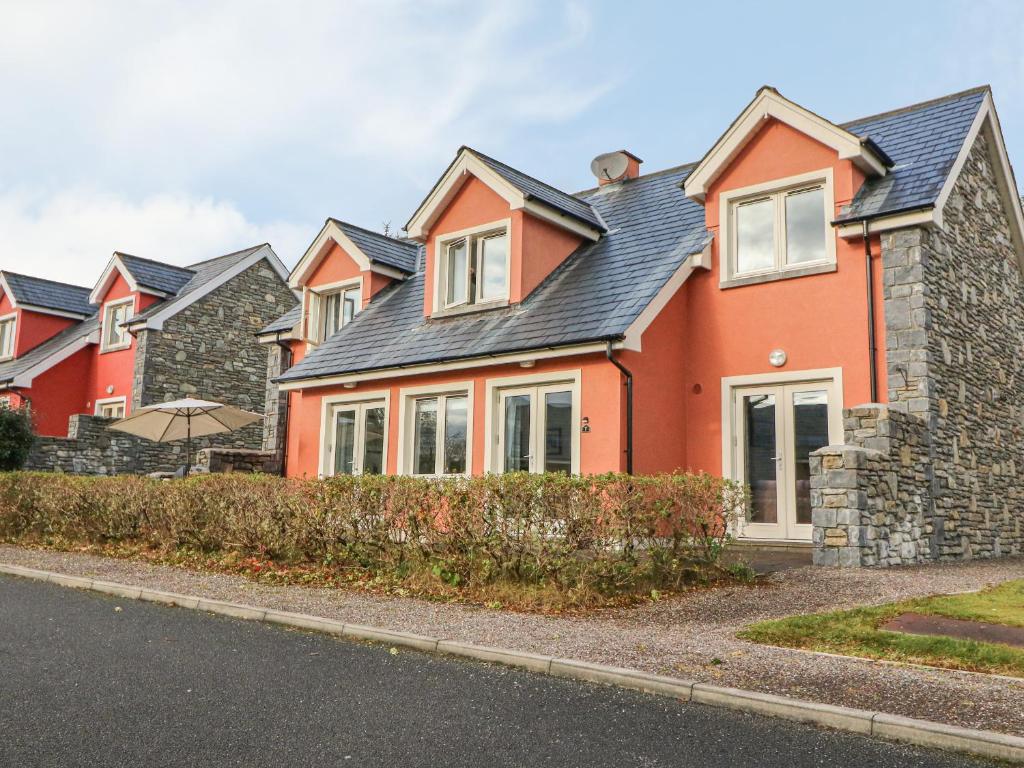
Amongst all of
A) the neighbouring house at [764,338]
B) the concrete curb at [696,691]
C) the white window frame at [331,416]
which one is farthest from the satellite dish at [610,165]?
the concrete curb at [696,691]

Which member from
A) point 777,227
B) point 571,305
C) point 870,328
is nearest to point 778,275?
point 777,227

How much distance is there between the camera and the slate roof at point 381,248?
65.8 feet

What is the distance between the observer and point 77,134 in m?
12.6

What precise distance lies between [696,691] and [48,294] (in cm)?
3268

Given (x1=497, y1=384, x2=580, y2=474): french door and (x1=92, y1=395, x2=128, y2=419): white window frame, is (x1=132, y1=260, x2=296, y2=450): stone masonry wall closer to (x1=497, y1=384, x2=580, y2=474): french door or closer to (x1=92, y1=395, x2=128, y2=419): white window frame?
(x1=92, y1=395, x2=128, y2=419): white window frame

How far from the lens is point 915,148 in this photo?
46.6ft

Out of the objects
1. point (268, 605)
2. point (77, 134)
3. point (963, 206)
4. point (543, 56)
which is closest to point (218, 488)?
point (268, 605)

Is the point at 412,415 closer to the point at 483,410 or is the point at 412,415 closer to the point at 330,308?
the point at 483,410

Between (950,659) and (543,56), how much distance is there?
921 centimetres

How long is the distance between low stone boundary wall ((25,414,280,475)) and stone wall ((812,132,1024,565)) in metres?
17.2

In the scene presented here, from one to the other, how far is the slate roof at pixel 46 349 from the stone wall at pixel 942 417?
25.5 meters

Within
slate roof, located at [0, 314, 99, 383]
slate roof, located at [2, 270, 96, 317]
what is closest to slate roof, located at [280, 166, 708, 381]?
slate roof, located at [0, 314, 99, 383]

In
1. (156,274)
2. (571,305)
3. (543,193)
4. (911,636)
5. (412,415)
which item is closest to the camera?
(911,636)

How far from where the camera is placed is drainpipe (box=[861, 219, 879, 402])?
12.6 meters
